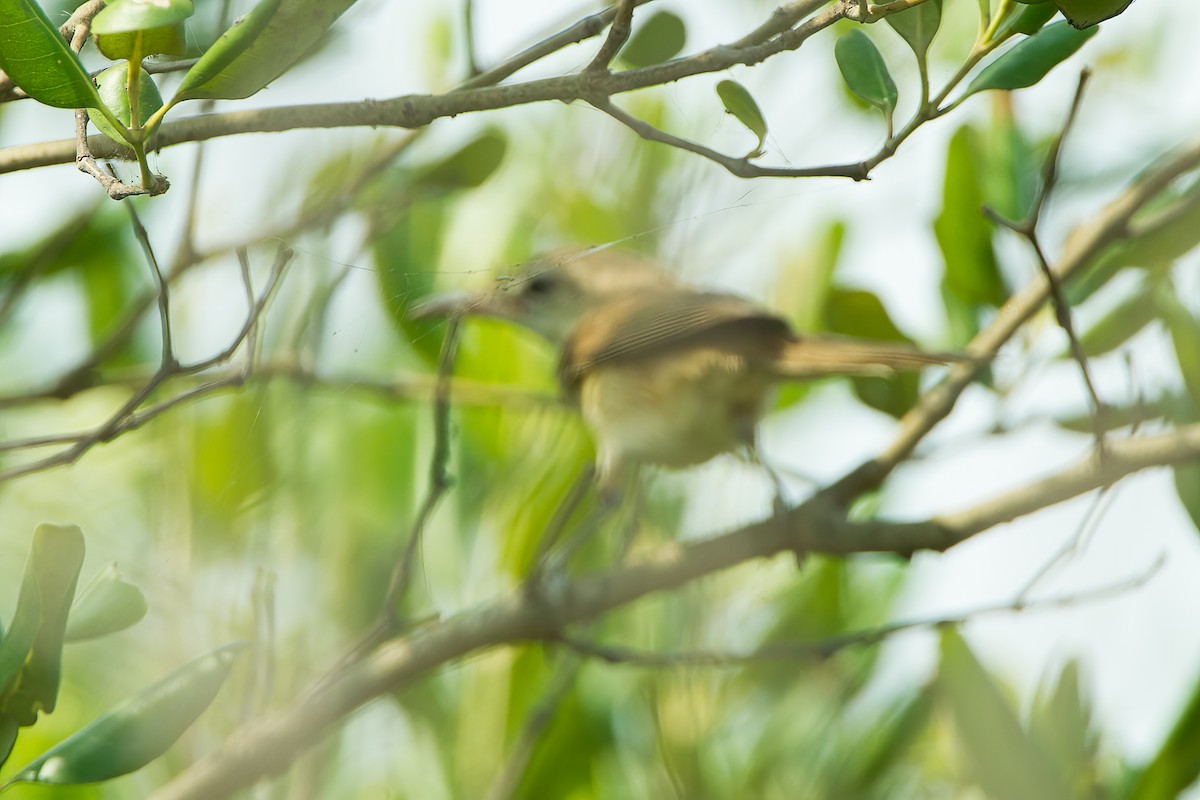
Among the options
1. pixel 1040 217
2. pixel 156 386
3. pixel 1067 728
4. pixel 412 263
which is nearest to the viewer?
pixel 156 386

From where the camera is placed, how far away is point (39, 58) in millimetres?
1122

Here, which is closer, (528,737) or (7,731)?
(7,731)

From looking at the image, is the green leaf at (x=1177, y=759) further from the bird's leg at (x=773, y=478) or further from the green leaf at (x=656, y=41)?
the green leaf at (x=656, y=41)

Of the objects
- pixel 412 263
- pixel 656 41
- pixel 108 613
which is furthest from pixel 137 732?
pixel 412 263

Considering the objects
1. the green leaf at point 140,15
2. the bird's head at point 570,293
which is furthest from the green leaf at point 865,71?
the bird's head at point 570,293

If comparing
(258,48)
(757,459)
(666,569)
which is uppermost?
(258,48)

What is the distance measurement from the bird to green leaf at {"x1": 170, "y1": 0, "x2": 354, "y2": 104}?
1.86 m

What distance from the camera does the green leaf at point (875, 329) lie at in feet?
9.08

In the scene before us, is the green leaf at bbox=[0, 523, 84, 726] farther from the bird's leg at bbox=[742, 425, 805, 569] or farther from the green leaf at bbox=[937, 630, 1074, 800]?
the bird's leg at bbox=[742, 425, 805, 569]

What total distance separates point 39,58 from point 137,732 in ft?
2.15

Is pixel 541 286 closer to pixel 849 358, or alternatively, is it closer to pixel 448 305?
pixel 448 305

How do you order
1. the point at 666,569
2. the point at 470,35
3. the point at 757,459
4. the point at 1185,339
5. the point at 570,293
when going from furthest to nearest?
Result: 1. the point at 570,293
2. the point at 757,459
3. the point at 666,569
4. the point at 1185,339
5. the point at 470,35

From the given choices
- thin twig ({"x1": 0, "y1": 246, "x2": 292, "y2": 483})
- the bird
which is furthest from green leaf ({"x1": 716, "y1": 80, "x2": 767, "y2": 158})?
the bird

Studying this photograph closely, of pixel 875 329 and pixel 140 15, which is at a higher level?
pixel 140 15
